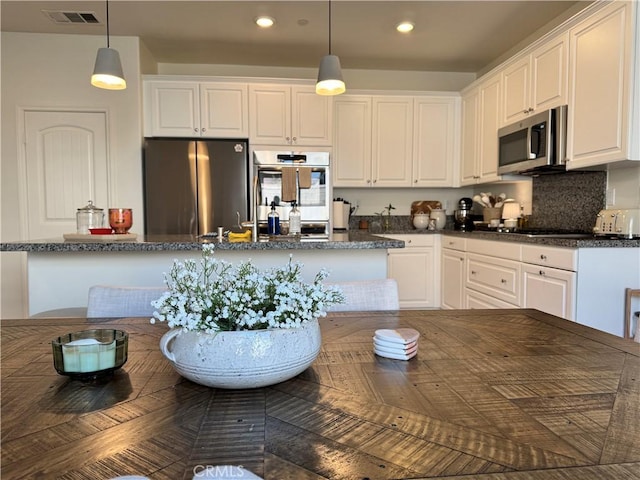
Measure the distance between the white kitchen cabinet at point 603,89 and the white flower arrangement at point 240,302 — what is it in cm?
244

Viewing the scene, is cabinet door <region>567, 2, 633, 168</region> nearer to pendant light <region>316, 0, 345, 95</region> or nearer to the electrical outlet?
the electrical outlet

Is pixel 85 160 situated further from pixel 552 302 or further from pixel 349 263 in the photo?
pixel 552 302

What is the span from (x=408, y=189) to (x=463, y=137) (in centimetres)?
82

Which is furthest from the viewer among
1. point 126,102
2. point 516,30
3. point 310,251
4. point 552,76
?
point 126,102

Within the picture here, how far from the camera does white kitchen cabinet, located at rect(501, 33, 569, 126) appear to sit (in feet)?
9.52

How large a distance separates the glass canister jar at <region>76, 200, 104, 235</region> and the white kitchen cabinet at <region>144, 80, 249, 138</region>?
1.61 meters

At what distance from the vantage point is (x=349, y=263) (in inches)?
94.7

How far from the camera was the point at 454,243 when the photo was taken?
406 cm

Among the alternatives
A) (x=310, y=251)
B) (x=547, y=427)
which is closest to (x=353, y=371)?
(x=547, y=427)

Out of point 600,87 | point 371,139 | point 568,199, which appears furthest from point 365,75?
point 600,87

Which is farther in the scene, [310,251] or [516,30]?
[516,30]

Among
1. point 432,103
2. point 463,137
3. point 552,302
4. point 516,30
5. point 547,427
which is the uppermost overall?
point 516,30

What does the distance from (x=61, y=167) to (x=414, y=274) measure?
3.64 meters

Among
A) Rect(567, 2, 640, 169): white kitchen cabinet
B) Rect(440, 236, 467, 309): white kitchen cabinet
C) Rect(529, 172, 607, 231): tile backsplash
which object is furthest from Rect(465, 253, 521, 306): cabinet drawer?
Rect(567, 2, 640, 169): white kitchen cabinet
